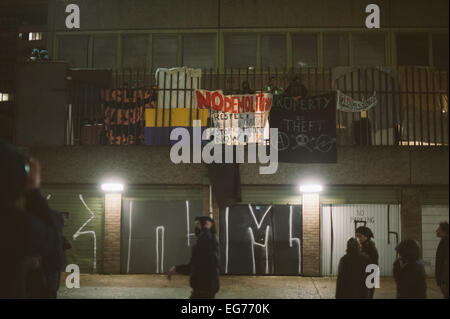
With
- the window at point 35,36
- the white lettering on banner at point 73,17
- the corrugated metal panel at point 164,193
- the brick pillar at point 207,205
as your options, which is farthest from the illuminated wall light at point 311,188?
the window at point 35,36

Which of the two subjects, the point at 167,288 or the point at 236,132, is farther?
the point at 236,132

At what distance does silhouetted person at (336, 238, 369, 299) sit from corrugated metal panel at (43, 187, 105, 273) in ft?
24.7

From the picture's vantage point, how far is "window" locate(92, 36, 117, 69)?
14.6 metres

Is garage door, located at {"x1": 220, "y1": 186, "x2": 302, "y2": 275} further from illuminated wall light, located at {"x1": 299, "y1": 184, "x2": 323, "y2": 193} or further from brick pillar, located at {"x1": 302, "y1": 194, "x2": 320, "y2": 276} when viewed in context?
illuminated wall light, located at {"x1": 299, "y1": 184, "x2": 323, "y2": 193}

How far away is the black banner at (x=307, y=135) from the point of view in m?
11.3

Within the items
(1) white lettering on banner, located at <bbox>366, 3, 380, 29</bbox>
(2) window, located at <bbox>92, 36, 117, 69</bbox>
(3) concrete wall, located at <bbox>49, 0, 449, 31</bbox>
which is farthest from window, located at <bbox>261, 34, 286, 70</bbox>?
(2) window, located at <bbox>92, 36, 117, 69</bbox>

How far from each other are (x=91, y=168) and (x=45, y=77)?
3.00 metres

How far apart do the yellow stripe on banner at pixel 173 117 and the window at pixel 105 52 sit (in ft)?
12.3

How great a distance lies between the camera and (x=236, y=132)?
1185 cm

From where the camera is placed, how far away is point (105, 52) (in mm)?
14664

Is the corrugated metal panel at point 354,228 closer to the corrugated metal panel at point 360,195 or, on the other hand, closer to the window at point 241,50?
the corrugated metal panel at point 360,195

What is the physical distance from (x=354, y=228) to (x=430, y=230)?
2.08 metres
